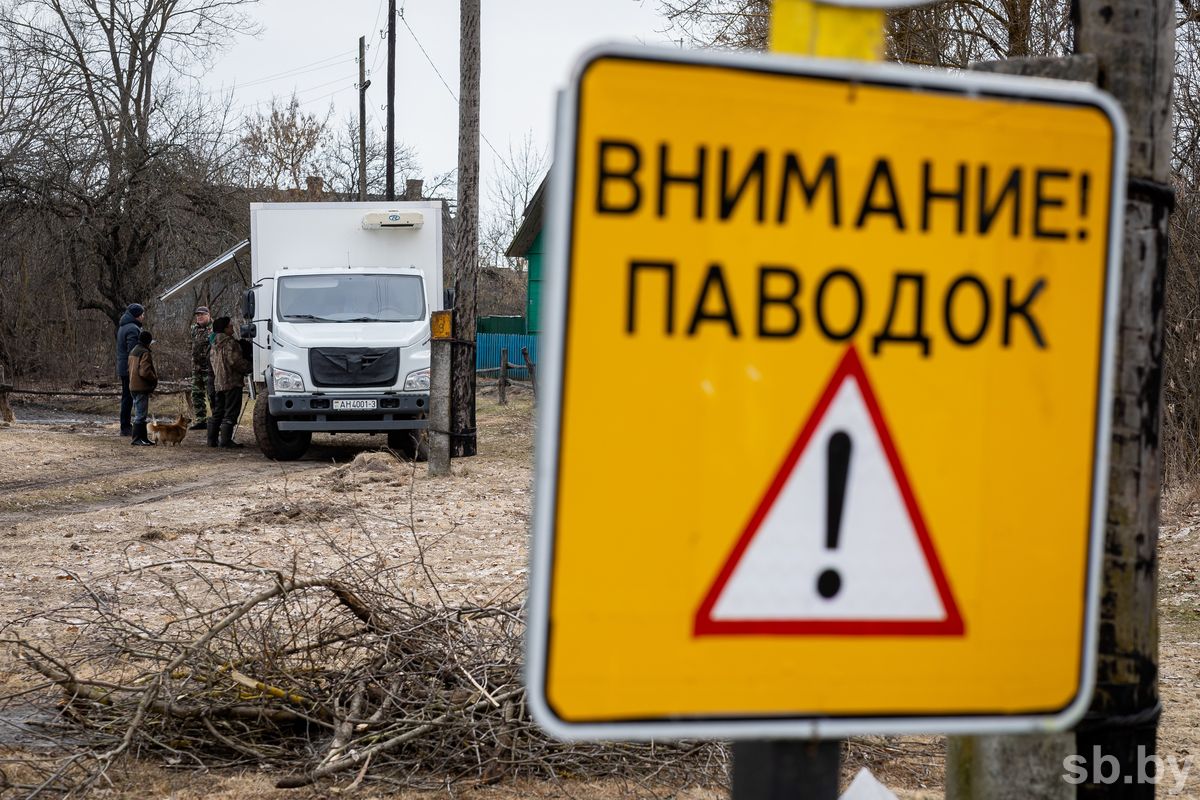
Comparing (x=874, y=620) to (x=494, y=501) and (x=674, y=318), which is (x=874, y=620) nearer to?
(x=674, y=318)

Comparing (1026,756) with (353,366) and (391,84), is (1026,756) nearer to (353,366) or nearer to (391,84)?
(353,366)

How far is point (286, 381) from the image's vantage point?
15805mm

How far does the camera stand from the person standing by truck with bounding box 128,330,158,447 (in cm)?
1803

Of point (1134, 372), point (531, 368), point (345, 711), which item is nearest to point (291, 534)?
point (345, 711)

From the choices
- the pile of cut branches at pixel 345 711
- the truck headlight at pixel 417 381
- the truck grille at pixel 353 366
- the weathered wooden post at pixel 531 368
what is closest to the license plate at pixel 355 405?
the truck grille at pixel 353 366

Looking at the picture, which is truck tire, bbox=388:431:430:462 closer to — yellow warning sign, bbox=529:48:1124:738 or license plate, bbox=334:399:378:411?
license plate, bbox=334:399:378:411

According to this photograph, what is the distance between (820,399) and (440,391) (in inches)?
514

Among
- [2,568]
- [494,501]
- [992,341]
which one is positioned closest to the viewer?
[992,341]

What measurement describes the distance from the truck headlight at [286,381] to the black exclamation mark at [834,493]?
592 inches

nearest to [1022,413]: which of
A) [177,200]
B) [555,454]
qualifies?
[555,454]

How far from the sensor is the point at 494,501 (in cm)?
1205

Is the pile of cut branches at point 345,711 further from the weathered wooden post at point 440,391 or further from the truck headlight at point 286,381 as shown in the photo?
the truck headlight at point 286,381

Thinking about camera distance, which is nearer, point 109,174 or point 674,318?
point 674,318

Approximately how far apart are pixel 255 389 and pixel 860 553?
1656 cm
